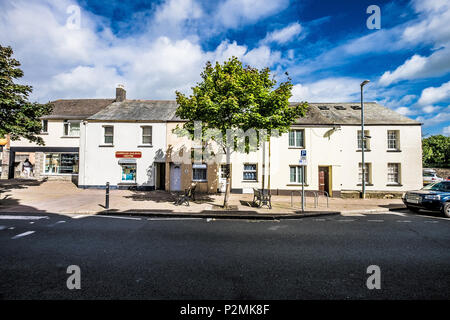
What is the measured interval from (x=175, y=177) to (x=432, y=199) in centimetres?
1625

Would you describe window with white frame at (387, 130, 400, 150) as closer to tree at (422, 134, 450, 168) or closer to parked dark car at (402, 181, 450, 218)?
parked dark car at (402, 181, 450, 218)

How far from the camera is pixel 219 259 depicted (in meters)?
4.77

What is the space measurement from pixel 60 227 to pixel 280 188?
14.0 meters

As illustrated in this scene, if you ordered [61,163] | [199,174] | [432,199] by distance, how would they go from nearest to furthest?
[432,199] → [199,174] → [61,163]

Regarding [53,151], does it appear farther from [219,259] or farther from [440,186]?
[440,186]

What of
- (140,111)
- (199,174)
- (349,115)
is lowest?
(199,174)

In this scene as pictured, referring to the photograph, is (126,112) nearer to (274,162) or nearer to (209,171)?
(209,171)

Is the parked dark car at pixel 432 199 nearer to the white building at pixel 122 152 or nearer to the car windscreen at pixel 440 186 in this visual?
the car windscreen at pixel 440 186

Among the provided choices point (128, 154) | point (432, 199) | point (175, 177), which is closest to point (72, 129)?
point (128, 154)

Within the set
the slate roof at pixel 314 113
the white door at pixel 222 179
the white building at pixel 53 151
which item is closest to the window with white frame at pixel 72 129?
the white building at pixel 53 151

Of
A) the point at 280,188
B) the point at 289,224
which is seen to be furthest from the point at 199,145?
the point at 289,224

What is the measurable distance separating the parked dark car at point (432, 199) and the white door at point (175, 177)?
50.0ft

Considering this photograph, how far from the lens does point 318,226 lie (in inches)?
317

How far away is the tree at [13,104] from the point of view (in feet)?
41.7
